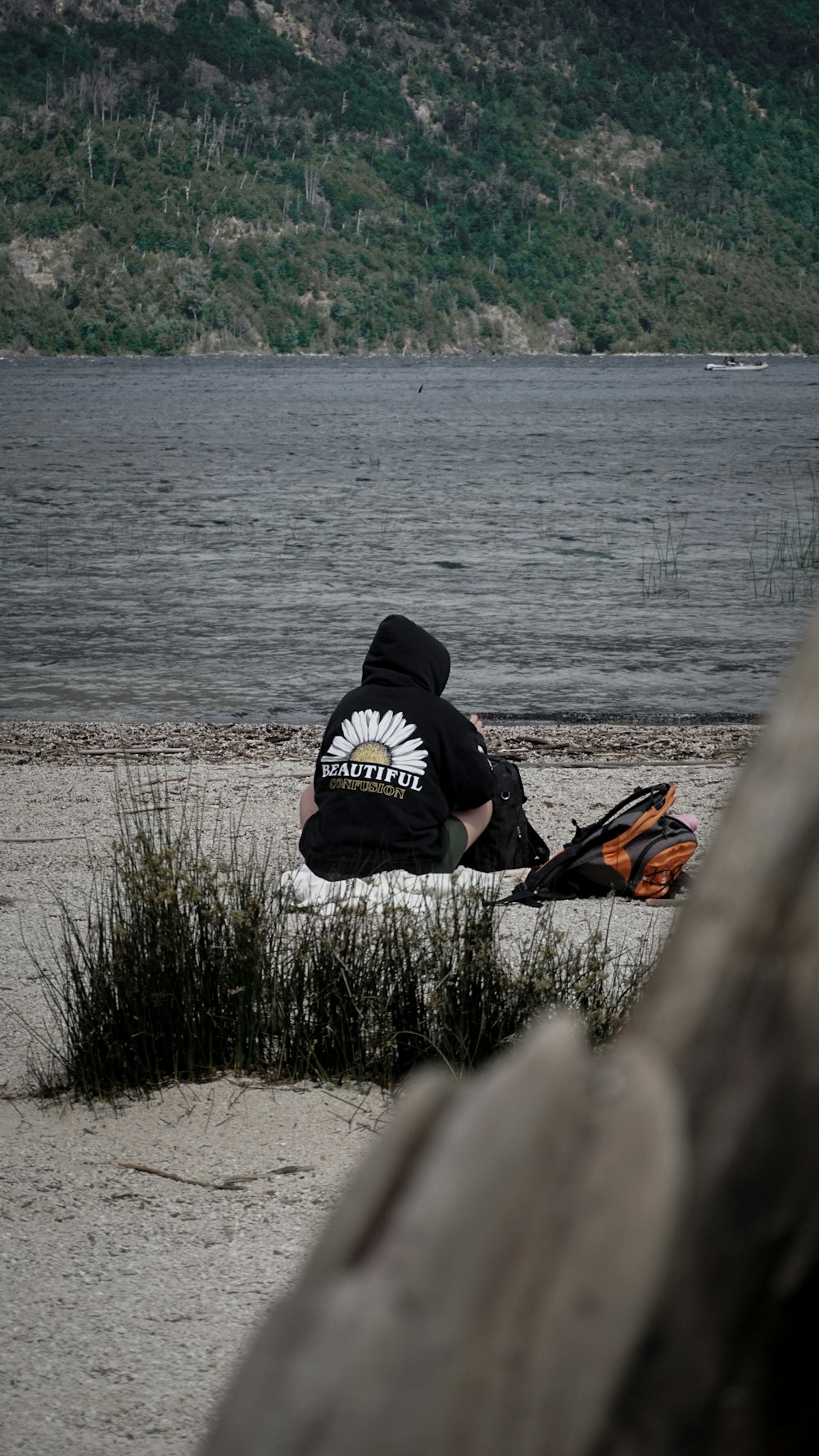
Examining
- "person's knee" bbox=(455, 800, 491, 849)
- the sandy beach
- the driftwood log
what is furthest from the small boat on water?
the driftwood log

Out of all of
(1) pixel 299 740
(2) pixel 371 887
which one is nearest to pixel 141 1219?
(2) pixel 371 887

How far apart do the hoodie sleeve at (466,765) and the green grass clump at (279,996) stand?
6.05ft

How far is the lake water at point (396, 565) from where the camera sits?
13570mm

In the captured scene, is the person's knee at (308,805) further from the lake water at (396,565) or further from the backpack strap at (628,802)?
the lake water at (396,565)

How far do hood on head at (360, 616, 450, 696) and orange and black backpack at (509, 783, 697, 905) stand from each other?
36.9 inches

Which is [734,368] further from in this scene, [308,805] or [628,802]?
[308,805]

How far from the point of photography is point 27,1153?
3.65 metres

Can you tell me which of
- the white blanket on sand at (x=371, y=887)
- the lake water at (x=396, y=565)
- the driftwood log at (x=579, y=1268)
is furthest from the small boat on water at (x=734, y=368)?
the driftwood log at (x=579, y=1268)

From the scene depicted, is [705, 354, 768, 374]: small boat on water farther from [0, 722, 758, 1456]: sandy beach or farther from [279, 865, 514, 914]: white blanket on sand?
[0, 722, 758, 1456]: sandy beach

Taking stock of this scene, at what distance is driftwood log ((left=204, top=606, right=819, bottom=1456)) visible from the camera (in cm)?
73

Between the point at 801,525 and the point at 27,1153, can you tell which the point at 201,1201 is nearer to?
the point at 27,1153

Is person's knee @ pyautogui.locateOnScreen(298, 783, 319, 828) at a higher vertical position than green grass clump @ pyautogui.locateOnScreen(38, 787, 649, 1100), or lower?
lower

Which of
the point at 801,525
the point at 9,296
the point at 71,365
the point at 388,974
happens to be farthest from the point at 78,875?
the point at 9,296

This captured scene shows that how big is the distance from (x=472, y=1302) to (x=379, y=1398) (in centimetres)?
7
